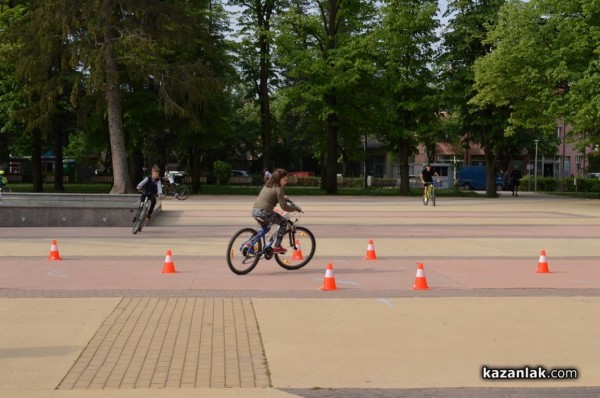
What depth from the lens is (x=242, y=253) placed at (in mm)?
13234

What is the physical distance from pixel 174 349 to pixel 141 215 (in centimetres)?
1373

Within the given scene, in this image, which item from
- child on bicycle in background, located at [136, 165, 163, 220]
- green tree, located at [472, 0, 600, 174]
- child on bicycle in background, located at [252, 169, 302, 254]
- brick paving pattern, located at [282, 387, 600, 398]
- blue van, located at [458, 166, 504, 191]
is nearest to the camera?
brick paving pattern, located at [282, 387, 600, 398]

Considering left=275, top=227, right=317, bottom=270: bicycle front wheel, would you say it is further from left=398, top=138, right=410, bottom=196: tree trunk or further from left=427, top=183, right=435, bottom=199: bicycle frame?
left=398, top=138, right=410, bottom=196: tree trunk

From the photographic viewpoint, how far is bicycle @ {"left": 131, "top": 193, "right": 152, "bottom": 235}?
2094 cm

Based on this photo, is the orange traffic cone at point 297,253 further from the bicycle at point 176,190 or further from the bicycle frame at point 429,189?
the bicycle at point 176,190

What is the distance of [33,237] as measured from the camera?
19672mm

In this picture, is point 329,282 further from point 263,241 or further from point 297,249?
point 297,249

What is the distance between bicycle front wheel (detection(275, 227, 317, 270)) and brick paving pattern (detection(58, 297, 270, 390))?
11.5 feet

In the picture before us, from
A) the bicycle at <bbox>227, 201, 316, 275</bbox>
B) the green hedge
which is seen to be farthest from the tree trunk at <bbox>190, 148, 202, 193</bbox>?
the bicycle at <bbox>227, 201, 316, 275</bbox>

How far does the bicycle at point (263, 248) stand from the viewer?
13.2 meters

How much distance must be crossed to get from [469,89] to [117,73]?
23.2m

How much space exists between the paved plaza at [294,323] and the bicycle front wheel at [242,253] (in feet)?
0.62

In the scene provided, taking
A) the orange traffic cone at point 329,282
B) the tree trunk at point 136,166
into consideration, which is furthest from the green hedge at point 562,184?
the orange traffic cone at point 329,282

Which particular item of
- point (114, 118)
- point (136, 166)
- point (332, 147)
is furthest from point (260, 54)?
point (114, 118)
